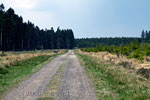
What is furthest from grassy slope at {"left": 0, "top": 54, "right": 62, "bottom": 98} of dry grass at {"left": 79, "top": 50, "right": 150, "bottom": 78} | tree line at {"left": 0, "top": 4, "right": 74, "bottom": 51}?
tree line at {"left": 0, "top": 4, "right": 74, "bottom": 51}

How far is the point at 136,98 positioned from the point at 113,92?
1332mm

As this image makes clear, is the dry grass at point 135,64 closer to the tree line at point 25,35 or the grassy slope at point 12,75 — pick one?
the grassy slope at point 12,75

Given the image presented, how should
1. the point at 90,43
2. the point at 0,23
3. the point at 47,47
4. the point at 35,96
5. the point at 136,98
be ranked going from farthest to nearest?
the point at 90,43 < the point at 47,47 < the point at 0,23 < the point at 35,96 < the point at 136,98

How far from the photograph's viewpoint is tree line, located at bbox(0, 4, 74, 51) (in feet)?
161

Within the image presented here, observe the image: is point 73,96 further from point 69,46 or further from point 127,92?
point 69,46

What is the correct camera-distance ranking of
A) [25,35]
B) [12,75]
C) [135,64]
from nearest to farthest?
[12,75], [135,64], [25,35]

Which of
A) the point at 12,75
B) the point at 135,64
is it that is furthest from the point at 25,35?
the point at 12,75

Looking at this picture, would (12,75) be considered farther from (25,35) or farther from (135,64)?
(25,35)

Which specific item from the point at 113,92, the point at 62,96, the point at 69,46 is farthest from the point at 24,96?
the point at 69,46

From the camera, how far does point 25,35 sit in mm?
74312

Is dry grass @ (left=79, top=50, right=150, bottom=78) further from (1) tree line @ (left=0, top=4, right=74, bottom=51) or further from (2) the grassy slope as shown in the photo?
(1) tree line @ (left=0, top=4, right=74, bottom=51)

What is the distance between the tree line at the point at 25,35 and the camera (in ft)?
161

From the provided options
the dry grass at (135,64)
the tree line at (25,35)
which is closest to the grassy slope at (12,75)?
the dry grass at (135,64)

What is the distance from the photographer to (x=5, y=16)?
150 ft
